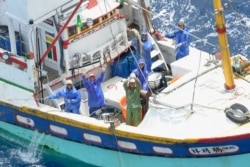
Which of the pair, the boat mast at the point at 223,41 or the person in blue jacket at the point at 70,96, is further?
the person in blue jacket at the point at 70,96

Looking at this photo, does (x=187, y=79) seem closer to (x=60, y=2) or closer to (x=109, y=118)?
(x=109, y=118)

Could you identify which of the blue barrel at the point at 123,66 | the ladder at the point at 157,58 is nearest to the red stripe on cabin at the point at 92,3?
the blue barrel at the point at 123,66

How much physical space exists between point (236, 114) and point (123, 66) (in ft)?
15.1

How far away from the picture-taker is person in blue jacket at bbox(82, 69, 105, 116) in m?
22.2

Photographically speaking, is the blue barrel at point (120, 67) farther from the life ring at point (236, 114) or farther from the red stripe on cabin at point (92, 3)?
the life ring at point (236, 114)

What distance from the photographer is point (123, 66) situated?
78.4 feet

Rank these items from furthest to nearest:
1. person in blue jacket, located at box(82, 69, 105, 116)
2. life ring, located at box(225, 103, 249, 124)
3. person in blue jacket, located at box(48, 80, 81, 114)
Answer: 1. person in blue jacket, located at box(82, 69, 105, 116)
2. person in blue jacket, located at box(48, 80, 81, 114)
3. life ring, located at box(225, 103, 249, 124)

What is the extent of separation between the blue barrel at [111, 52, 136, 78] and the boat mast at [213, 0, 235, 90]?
12.0ft

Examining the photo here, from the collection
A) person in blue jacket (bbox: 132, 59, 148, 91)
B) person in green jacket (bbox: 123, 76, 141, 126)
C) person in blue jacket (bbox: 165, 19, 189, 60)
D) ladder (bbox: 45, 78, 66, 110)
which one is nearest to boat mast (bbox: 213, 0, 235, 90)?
person in green jacket (bbox: 123, 76, 141, 126)

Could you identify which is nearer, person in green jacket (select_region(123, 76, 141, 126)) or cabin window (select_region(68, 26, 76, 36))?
person in green jacket (select_region(123, 76, 141, 126))

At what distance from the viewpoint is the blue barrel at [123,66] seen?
23.9 meters

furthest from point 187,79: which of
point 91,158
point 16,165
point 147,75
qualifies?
point 16,165

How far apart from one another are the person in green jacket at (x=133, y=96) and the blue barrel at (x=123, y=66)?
96.7 inches

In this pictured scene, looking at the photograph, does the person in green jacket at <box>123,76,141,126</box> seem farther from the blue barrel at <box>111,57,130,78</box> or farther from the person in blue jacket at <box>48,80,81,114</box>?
the blue barrel at <box>111,57,130,78</box>
